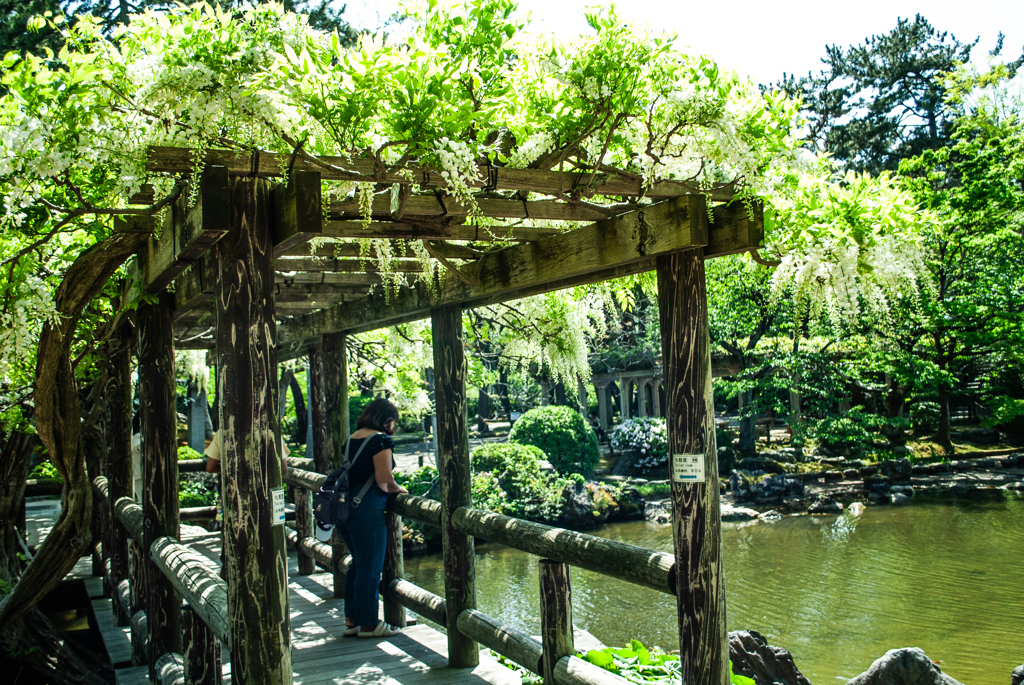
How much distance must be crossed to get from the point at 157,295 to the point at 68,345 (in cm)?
56

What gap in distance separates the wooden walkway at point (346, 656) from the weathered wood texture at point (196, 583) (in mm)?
840

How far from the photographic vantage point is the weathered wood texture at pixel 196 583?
330 cm

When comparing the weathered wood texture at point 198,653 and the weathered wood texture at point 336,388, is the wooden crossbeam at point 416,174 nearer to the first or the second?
the weathered wood texture at point 198,653

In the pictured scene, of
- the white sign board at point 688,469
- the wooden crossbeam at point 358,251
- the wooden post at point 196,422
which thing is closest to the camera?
the white sign board at point 688,469

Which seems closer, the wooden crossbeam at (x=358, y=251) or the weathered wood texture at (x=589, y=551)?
the weathered wood texture at (x=589, y=551)

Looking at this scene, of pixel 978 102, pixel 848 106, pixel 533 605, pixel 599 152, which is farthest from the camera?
pixel 848 106

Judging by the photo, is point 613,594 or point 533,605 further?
point 613,594

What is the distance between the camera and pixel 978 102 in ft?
64.4

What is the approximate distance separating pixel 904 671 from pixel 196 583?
16.3 ft

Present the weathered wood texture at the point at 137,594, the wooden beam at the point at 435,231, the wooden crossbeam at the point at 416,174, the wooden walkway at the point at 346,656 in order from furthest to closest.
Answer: the weathered wood texture at the point at 137,594 < the wooden walkway at the point at 346,656 < the wooden beam at the point at 435,231 < the wooden crossbeam at the point at 416,174

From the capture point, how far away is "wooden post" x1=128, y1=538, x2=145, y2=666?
5.06m

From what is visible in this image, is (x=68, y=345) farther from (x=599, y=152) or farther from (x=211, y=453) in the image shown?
(x=599, y=152)

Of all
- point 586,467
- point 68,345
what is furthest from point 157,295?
point 586,467

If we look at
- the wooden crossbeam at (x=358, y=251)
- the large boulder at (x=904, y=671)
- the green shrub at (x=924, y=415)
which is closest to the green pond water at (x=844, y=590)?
the large boulder at (x=904, y=671)
